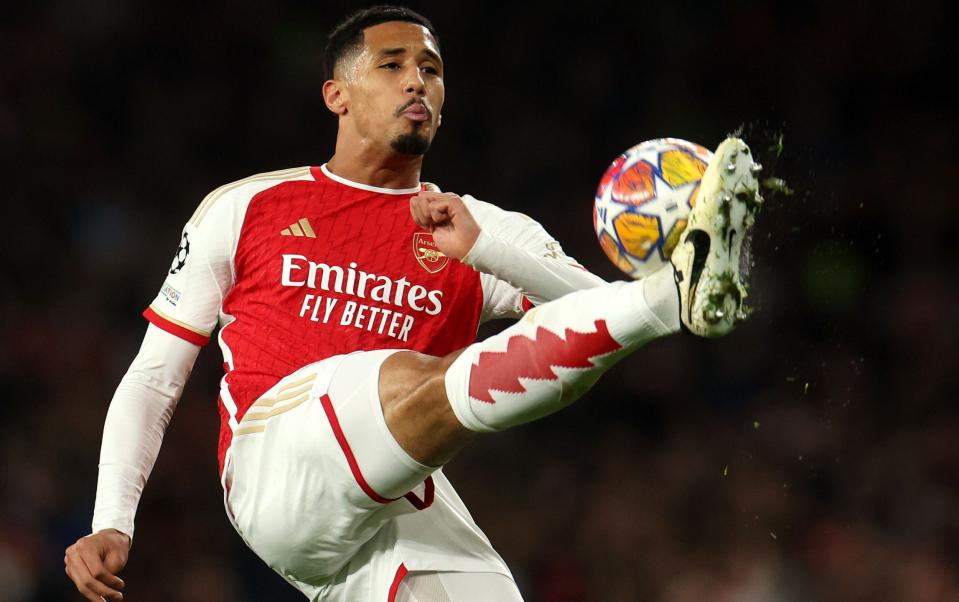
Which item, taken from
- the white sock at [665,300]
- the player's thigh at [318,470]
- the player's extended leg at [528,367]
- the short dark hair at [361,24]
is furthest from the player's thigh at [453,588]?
the short dark hair at [361,24]

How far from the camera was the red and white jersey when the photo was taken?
3.11 metres

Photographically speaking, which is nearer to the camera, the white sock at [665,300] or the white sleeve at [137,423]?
the white sock at [665,300]

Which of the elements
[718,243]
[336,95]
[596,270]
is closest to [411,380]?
[718,243]

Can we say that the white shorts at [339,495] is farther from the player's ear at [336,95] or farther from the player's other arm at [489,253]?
the player's ear at [336,95]

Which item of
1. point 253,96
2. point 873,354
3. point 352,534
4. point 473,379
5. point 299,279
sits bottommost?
Answer: point 352,534

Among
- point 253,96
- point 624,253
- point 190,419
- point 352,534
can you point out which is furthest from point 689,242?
point 253,96

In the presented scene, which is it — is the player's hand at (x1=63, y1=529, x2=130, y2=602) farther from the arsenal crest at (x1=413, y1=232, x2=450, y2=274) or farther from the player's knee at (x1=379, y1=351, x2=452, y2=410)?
the arsenal crest at (x1=413, y1=232, x2=450, y2=274)

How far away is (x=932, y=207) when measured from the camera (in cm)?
666

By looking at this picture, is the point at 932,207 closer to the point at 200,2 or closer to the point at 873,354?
the point at 873,354

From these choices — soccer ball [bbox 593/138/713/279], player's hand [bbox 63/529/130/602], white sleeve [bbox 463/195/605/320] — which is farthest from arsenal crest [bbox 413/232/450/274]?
player's hand [bbox 63/529/130/602]

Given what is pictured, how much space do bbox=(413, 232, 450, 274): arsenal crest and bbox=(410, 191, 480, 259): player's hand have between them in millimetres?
505

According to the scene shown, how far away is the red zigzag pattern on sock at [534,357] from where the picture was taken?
228cm

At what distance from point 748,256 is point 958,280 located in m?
4.45

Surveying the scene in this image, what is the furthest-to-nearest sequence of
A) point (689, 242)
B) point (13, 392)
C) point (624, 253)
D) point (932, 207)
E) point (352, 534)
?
1. point (932, 207)
2. point (13, 392)
3. point (352, 534)
4. point (624, 253)
5. point (689, 242)
